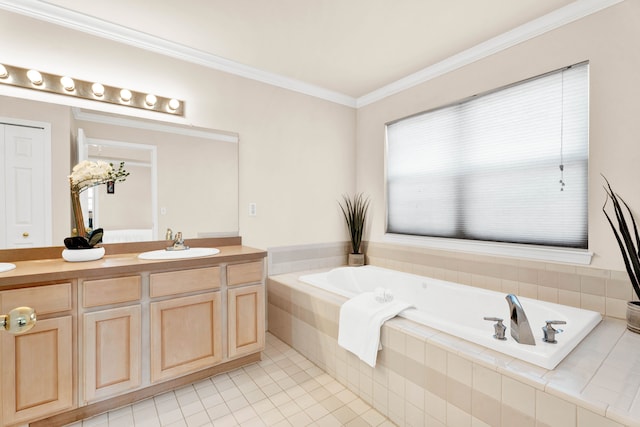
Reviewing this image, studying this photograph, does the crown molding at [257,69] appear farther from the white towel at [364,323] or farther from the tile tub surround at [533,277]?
the white towel at [364,323]

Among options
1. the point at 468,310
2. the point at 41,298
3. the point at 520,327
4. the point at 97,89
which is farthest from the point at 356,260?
the point at 97,89

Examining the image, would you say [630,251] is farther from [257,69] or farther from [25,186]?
[25,186]

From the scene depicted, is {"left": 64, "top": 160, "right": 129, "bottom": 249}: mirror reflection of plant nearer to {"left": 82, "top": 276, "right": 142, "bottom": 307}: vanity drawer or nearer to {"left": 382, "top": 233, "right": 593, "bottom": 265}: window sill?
{"left": 82, "top": 276, "right": 142, "bottom": 307}: vanity drawer

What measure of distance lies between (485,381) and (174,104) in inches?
109

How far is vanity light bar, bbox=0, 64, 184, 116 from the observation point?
1.98m

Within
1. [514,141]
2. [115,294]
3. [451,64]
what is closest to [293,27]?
[451,64]

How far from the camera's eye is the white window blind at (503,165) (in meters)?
2.10

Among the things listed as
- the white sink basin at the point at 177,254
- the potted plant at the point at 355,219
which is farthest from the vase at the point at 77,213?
the potted plant at the point at 355,219

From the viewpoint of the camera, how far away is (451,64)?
2713 mm

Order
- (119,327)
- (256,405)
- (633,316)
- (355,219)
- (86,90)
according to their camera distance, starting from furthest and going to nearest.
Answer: (355,219) < (86,90) < (256,405) < (119,327) < (633,316)

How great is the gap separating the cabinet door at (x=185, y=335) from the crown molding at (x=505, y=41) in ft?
8.65

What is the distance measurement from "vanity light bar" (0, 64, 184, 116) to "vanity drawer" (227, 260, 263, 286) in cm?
139

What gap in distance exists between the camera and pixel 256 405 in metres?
1.93

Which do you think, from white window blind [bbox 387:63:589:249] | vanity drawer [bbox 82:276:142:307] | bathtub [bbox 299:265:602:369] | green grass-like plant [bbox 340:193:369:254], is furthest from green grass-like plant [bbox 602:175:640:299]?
vanity drawer [bbox 82:276:142:307]
